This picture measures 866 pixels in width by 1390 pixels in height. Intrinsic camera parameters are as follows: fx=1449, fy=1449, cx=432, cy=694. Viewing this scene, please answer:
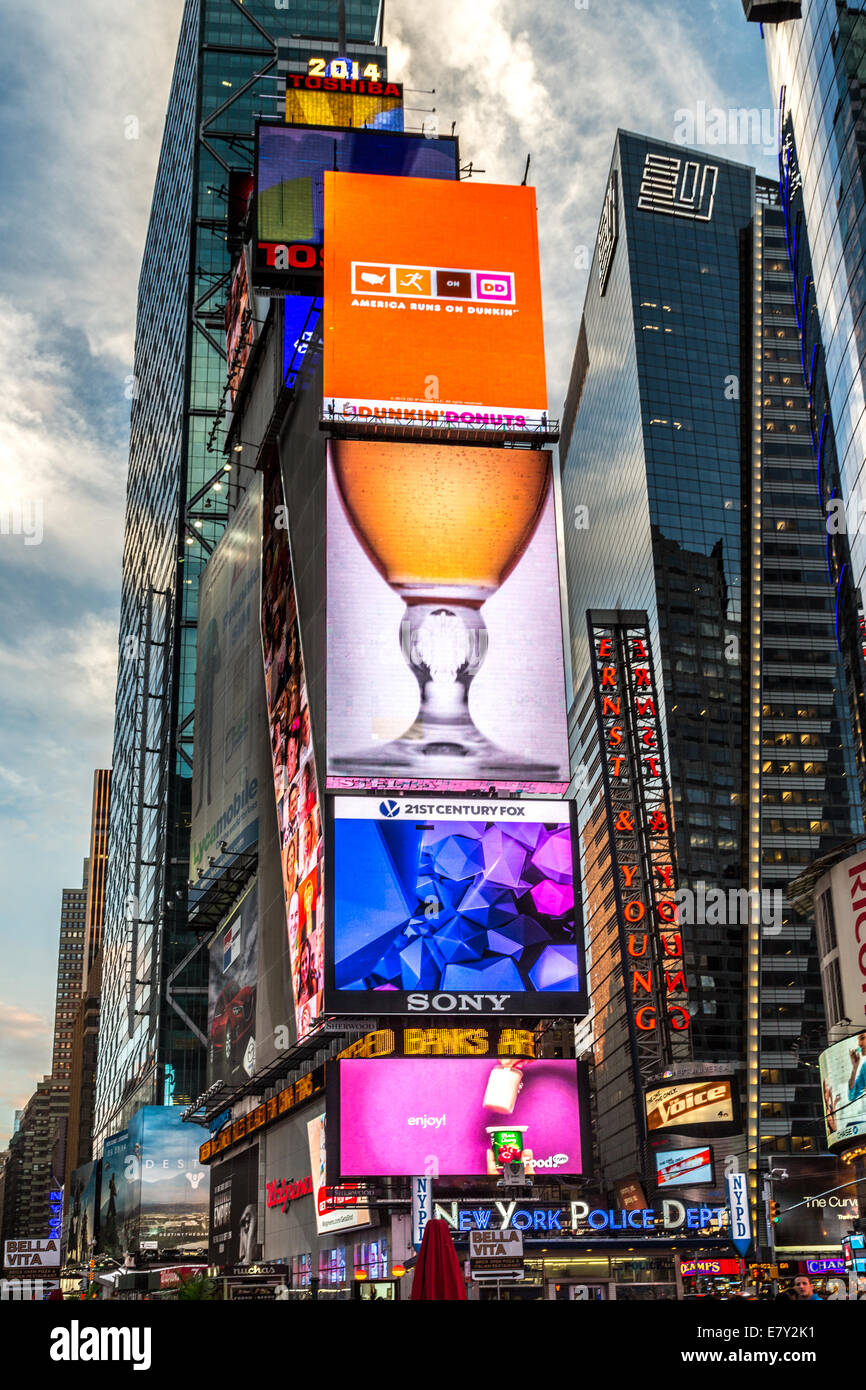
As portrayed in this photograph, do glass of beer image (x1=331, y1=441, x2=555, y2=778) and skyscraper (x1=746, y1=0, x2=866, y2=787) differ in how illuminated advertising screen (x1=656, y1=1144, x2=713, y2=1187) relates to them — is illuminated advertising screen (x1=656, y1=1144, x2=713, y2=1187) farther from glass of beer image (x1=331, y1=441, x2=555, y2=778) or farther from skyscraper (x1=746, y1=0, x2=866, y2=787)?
glass of beer image (x1=331, y1=441, x2=555, y2=778)

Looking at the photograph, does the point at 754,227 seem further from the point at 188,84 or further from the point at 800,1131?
the point at 800,1131

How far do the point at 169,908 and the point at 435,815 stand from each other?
260 ft

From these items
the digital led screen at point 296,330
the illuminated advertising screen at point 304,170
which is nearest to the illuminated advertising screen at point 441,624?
the digital led screen at point 296,330

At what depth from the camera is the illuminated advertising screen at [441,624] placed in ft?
203

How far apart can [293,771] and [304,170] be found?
1600 inches

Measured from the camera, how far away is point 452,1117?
5450cm

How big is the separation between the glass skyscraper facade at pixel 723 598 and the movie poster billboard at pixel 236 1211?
5385cm

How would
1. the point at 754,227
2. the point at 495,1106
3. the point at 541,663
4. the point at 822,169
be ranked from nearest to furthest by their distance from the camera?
the point at 495,1106, the point at 541,663, the point at 822,169, the point at 754,227

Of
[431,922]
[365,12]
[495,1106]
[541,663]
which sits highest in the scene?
[365,12]

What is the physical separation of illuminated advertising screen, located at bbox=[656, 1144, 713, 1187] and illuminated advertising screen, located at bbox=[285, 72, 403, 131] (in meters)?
66.7

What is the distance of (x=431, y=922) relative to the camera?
56.8 metres

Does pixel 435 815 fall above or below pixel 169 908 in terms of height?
below

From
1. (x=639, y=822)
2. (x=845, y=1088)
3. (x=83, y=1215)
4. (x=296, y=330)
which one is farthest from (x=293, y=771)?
(x=83, y=1215)

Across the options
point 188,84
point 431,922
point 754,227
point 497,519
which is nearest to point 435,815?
point 431,922
